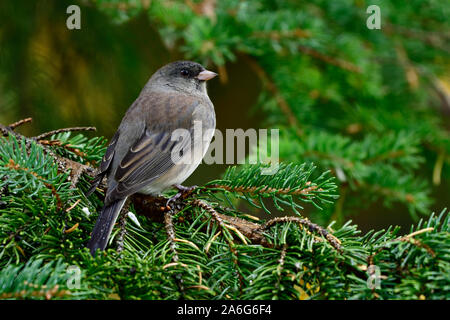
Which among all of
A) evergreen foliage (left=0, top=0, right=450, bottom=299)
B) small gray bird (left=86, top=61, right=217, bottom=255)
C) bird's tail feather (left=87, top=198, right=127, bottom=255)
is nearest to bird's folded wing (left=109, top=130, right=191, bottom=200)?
small gray bird (left=86, top=61, right=217, bottom=255)

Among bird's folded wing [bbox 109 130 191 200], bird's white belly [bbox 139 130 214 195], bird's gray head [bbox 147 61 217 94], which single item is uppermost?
bird's gray head [bbox 147 61 217 94]

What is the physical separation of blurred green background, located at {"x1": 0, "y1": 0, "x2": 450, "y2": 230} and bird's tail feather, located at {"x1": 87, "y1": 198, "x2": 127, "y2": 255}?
→ 0.99 m

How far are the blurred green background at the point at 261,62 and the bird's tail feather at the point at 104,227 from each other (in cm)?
99

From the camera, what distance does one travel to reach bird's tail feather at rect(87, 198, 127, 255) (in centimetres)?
114

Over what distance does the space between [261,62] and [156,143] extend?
31.1 inches

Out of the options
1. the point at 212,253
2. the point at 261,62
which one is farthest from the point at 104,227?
the point at 261,62

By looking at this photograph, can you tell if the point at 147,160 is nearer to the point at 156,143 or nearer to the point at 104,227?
the point at 156,143

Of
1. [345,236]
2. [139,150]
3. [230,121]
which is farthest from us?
[230,121]

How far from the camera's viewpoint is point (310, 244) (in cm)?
109

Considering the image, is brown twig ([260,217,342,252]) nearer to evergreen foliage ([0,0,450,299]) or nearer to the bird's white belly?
evergreen foliage ([0,0,450,299])

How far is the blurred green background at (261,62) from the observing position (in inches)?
86.1

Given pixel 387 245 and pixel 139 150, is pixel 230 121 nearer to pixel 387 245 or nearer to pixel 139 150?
pixel 139 150
